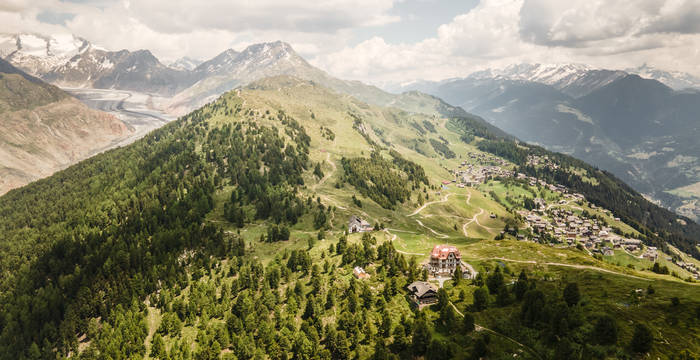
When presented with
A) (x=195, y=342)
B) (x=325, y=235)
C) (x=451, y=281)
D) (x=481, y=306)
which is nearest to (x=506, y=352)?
(x=481, y=306)

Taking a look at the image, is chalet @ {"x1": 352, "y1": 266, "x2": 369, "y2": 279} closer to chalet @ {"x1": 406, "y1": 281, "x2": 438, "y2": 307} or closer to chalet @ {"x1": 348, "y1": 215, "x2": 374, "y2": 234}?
chalet @ {"x1": 406, "y1": 281, "x2": 438, "y2": 307}

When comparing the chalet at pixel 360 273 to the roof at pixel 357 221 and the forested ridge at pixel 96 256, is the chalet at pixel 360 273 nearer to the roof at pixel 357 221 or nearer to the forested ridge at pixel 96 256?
the roof at pixel 357 221

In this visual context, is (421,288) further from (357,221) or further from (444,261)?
(357,221)

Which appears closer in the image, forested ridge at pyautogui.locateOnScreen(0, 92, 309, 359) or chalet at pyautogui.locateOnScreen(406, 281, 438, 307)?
chalet at pyautogui.locateOnScreen(406, 281, 438, 307)

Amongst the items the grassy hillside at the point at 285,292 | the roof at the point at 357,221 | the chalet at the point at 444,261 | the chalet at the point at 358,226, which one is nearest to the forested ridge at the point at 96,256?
the grassy hillside at the point at 285,292

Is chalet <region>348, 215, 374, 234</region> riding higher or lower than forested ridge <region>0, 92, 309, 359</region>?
higher

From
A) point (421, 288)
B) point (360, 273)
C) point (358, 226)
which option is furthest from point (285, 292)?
point (358, 226)

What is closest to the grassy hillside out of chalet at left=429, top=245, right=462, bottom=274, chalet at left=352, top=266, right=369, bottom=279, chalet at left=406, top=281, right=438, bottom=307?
chalet at left=352, top=266, right=369, bottom=279
